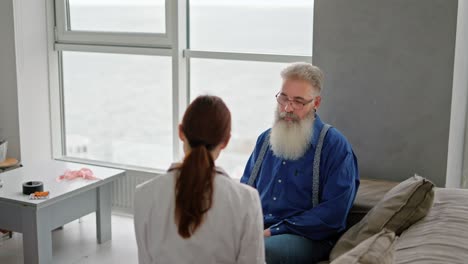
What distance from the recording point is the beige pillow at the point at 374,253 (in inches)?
66.4

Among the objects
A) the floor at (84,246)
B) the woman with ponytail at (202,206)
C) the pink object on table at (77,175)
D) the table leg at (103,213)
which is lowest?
the floor at (84,246)

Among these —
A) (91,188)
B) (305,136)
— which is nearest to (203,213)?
(305,136)

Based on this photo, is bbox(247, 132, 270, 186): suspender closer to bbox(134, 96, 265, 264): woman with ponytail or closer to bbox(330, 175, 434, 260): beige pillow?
bbox(330, 175, 434, 260): beige pillow

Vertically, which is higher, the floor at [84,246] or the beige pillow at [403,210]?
the beige pillow at [403,210]

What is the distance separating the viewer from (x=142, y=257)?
1.87 m

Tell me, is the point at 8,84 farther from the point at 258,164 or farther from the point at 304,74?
the point at 304,74

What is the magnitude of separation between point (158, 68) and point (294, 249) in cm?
220

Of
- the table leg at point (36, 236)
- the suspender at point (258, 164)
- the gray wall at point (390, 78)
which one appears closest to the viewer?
the suspender at point (258, 164)

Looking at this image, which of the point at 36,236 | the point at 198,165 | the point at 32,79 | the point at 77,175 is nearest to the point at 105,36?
the point at 32,79

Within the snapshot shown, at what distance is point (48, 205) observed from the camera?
3.47 metres

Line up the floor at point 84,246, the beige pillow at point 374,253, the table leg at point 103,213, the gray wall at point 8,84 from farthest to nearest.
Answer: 1. the gray wall at point 8,84
2. the table leg at point 103,213
3. the floor at point 84,246
4. the beige pillow at point 374,253

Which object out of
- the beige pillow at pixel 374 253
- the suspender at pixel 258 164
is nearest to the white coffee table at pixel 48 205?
the suspender at pixel 258 164

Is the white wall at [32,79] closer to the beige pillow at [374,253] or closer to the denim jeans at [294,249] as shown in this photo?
the denim jeans at [294,249]

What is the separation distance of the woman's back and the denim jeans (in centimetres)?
82
